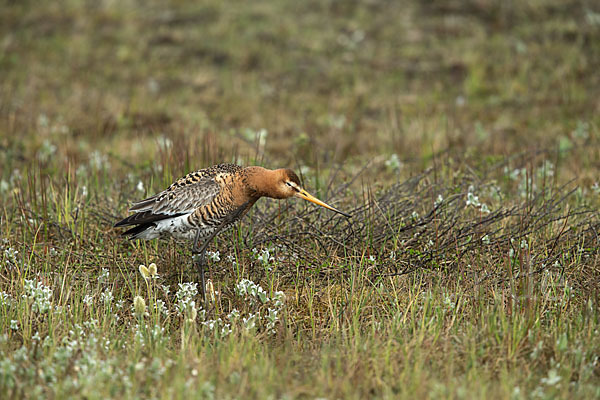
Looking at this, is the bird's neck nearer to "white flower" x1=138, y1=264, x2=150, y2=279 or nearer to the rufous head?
the rufous head

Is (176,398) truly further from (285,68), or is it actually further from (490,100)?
(285,68)

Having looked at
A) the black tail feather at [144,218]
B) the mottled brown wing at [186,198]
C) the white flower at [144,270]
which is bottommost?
the white flower at [144,270]

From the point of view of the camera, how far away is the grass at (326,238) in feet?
11.2

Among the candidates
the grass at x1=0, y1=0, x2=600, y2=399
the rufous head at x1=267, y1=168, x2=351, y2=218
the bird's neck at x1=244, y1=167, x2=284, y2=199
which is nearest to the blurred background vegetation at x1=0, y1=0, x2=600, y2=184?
the grass at x1=0, y1=0, x2=600, y2=399

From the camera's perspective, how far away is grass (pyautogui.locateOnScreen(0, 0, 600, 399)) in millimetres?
3426

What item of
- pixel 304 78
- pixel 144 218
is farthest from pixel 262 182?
pixel 304 78

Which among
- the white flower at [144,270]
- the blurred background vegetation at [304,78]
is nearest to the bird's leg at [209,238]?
the white flower at [144,270]

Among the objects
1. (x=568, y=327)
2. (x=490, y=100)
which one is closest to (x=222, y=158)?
(x=568, y=327)

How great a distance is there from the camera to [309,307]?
411cm

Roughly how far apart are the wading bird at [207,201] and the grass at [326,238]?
0.22 metres

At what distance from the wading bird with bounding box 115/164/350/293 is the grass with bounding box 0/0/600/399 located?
0.22 metres

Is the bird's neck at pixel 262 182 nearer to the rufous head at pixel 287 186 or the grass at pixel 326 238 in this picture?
the rufous head at pixel 287 186

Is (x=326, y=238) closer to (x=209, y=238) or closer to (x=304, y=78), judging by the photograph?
(x=209, y=238)

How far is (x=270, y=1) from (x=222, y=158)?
25.6 feet
